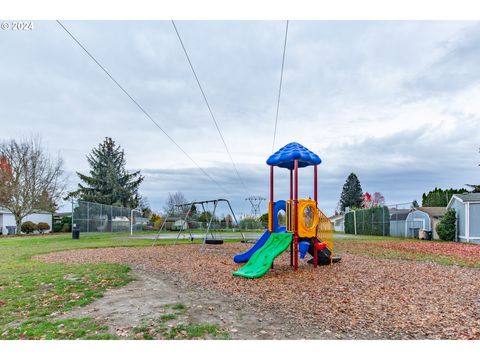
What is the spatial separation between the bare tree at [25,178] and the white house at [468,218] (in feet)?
108

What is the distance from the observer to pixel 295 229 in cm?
870

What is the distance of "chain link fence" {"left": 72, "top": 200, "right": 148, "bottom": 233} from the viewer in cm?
2443

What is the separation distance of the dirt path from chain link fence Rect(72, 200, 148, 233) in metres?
20.2

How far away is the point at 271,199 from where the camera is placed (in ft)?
32.9

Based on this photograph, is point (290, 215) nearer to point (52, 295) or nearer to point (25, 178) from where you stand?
point (52, 295)

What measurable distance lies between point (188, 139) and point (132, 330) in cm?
1611

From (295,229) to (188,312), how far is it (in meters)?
4.49

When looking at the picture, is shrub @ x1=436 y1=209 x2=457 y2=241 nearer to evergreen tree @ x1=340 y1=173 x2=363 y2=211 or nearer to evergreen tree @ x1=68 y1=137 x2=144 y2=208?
evergreen tree @ x1=68 y1=137 x2=144 y2=208

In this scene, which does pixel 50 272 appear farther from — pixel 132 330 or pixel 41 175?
pixel 41 175

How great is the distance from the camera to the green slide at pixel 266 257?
7.69 m

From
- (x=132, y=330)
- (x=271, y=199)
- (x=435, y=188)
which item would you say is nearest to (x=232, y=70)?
(x=271, y=199)

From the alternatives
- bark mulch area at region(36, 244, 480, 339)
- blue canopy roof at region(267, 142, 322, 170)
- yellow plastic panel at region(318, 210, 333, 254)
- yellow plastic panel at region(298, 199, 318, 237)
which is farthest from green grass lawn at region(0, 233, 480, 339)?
blue canopy roof at region(267, 142, 322, 170)

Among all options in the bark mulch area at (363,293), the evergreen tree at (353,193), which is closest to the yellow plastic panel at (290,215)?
the bark mulch area at (363,293)

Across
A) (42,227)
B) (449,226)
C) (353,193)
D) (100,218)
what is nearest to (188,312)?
(449,226)
